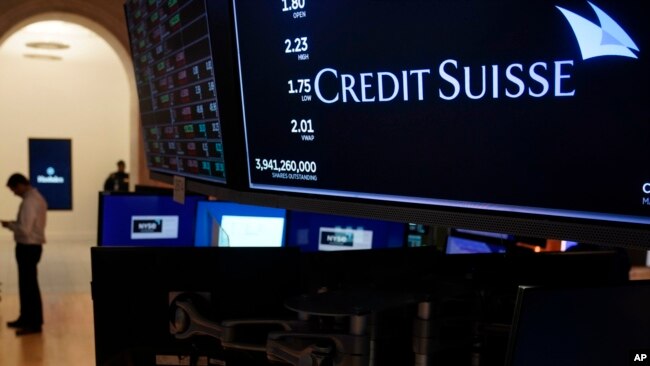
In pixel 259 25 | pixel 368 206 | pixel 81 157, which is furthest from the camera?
pixel 81 157

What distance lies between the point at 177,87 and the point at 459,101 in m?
1.96

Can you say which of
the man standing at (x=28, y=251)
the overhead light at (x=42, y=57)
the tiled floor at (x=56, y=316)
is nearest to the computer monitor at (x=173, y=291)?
the tiled floor at (x=56, y=316)

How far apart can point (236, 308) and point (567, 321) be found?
100cm

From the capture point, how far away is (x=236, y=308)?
225cm

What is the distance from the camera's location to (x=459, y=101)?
1788 mm

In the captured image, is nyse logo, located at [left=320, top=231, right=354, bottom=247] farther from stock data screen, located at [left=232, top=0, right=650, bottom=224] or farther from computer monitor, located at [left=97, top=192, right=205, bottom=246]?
stock data screen, located at [left=232, top=0, right=650, bottom=224]

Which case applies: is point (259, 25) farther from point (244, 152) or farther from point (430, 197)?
point (430, 197)

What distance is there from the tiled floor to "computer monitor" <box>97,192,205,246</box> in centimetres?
271

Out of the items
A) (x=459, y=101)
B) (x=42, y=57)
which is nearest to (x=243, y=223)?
(x=459, y=101)

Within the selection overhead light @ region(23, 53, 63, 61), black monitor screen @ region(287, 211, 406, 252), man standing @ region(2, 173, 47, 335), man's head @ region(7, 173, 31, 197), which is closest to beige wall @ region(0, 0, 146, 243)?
overhead light @ region(23, 53, 63, 61)

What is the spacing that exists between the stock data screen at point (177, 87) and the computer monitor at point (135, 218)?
0.27 m

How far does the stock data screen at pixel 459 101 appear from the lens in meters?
1.46

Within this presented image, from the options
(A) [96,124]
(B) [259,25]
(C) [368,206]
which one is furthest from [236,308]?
(A) [96,124]

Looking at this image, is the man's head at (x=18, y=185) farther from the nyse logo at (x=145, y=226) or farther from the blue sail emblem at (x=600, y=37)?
the blue sail emblem at (x=600, y=37)
